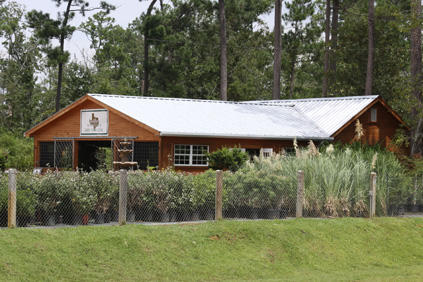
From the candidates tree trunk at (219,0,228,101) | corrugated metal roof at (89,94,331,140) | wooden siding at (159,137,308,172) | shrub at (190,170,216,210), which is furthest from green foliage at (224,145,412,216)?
tree trunk at (219,0,228,101)

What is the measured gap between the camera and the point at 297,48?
5459 centimetres

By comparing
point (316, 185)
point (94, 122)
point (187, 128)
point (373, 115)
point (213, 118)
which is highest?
point (373, 115)

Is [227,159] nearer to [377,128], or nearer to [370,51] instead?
[377,128]

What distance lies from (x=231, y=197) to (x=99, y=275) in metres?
5.85

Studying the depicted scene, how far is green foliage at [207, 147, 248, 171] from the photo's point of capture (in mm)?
23812

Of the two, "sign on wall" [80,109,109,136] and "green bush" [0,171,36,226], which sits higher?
"sign on wall" [80,109,109,136]

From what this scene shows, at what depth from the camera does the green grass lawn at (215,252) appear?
478 inches

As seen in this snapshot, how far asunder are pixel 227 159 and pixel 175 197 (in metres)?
7.46

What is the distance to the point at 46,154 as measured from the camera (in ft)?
103

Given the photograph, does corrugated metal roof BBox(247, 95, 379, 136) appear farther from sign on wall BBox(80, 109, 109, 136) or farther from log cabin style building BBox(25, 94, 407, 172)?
sign on wall BBox(80, 109, 109, 136)

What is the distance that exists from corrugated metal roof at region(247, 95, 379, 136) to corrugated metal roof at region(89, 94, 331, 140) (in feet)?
1.42

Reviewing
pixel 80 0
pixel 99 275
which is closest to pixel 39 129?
pixel 80 0

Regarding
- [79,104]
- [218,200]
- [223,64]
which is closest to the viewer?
[218,200]

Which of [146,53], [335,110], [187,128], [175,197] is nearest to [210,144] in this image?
[187,128]
